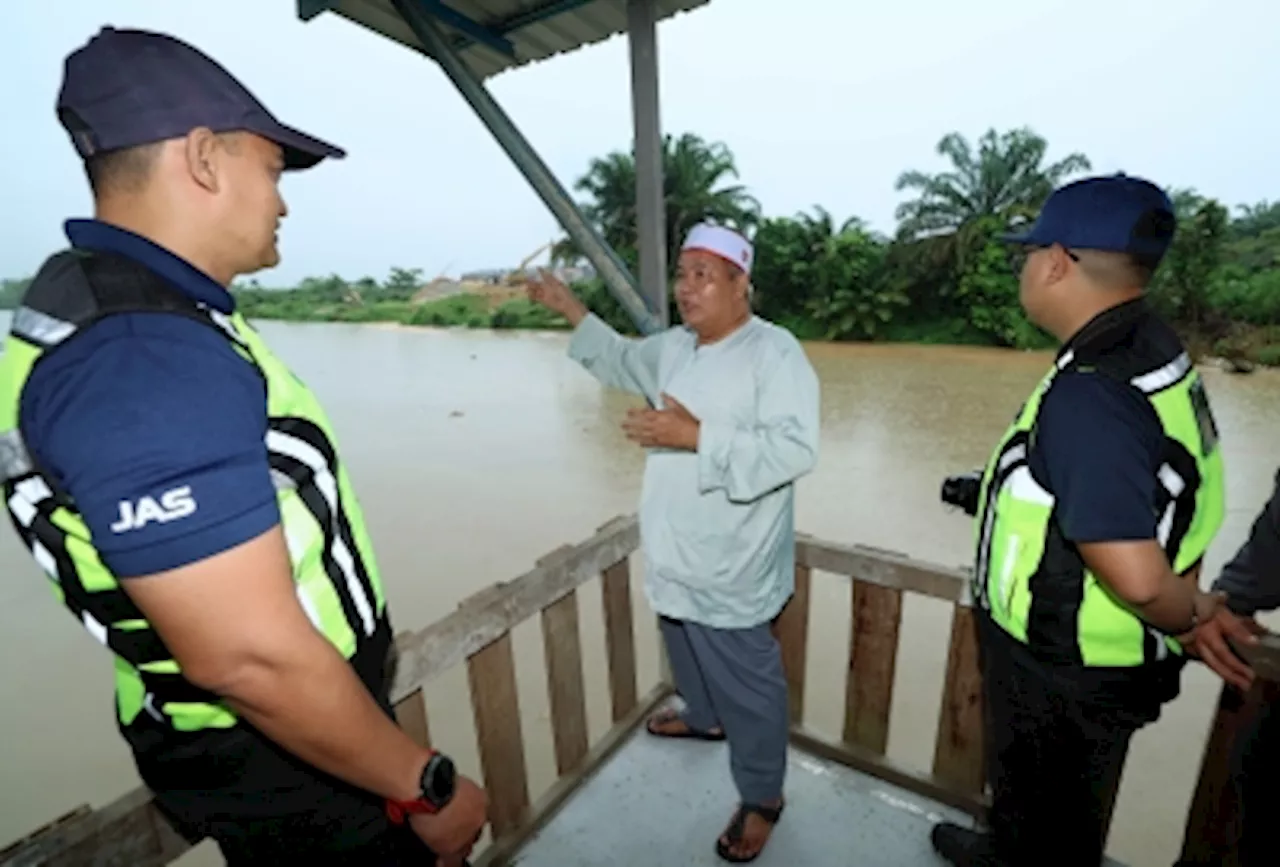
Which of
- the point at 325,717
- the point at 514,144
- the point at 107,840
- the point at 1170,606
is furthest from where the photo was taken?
the point at 514,144

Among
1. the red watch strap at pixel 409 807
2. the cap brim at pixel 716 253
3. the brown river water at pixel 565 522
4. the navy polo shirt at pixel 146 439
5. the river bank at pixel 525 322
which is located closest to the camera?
the navy polo shirt at pixel 146 439

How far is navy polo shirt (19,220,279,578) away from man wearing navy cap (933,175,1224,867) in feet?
3.76

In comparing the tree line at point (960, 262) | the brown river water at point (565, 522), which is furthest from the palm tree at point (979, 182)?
the brown river water at point (565, 522)

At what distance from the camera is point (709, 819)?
1.92 meters

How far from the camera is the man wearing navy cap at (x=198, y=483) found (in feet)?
1.95

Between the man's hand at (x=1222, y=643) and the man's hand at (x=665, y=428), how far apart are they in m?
0.99

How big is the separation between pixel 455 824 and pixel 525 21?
80.1 inches

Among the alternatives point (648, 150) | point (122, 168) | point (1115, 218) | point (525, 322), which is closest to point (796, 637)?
point (1115, 218)

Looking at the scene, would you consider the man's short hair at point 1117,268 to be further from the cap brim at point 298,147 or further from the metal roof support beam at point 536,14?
the metal roof support beam at point 536,14

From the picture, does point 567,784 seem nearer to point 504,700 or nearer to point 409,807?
point 504,700

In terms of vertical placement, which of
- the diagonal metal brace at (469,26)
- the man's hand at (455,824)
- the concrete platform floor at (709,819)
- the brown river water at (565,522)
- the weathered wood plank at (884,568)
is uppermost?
the diagonal metal brace at (469,26)

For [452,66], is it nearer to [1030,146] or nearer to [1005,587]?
[1005,587]

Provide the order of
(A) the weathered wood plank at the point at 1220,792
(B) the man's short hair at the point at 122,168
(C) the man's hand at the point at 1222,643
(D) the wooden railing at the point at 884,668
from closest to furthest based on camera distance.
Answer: (B) the man's short hair at the point at 122,168
(C) the man's hand at the point at 1222,643
(A) the weathered wood plank at the point at 1220,792
(D) the wooden railing at the point at 884,668

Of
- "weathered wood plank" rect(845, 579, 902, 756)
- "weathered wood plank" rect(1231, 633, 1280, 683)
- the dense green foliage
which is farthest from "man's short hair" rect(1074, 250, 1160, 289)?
the dense green foliage
